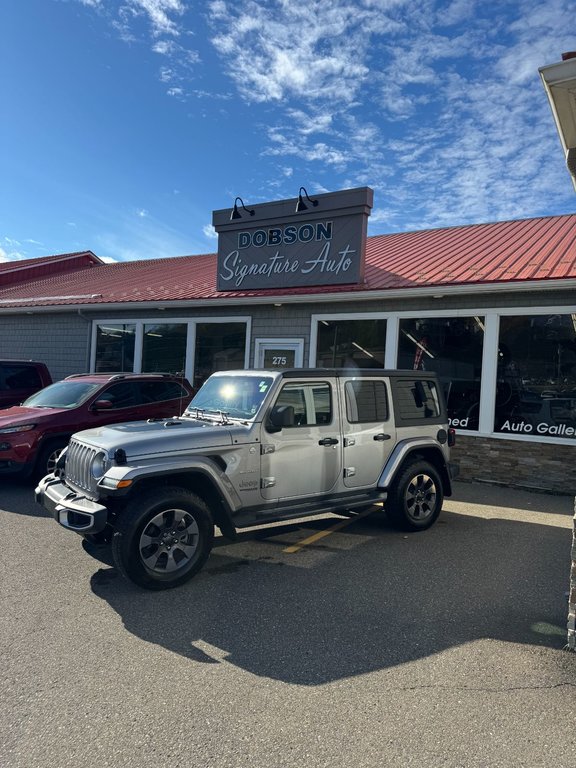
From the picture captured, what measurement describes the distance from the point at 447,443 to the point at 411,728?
4.29 m

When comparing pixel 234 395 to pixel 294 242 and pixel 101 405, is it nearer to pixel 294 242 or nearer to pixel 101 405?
pixel 101 405

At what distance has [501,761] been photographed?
2574mm

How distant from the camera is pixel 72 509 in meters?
4.48

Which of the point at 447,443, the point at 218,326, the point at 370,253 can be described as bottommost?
the point at 447,443

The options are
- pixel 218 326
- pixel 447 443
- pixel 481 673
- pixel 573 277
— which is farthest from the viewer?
pixel 218 326

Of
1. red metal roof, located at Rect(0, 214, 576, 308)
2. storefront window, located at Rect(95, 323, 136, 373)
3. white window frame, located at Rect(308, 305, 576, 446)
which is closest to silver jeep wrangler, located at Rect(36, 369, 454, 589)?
white window frame, located at Rect(308, 305, 576, 446)

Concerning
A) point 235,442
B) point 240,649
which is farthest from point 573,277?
point 240,649

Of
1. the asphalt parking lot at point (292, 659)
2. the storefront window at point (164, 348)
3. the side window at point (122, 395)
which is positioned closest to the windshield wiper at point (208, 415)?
the asphalt parking lot at point (292, 659)

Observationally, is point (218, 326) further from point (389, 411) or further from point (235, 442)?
point (235, 442)

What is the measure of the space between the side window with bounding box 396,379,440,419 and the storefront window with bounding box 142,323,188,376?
7464 mm

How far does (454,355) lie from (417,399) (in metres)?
3.53

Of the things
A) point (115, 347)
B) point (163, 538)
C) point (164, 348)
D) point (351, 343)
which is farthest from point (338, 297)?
point (163, 538)

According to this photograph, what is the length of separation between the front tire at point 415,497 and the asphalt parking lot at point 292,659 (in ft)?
1.75

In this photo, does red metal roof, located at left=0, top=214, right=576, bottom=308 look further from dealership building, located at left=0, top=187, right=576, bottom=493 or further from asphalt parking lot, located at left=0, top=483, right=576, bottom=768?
asphalt parking lot, located at left=0, top=483, right=576, bottom=768
